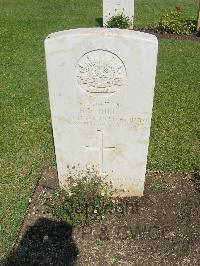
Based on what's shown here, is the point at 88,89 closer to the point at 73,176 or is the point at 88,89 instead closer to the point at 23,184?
the point at 73,176

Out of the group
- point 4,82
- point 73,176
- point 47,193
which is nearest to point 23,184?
point 47,193

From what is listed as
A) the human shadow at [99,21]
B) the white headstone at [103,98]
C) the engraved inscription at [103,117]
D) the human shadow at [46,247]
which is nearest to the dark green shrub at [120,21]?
the human shadow at [99,21]

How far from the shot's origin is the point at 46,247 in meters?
4.46

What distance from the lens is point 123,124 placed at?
179 inches

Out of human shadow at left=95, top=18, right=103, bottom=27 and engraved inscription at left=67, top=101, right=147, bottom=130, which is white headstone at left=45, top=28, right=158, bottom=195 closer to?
engraved inscription at left=67, top=101, right=147, bottom=130

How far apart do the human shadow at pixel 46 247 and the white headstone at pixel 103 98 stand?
2.14 feet

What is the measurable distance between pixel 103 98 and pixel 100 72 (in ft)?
1.03

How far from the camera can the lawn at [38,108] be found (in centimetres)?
565

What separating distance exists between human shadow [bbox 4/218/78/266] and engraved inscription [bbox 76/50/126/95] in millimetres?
Answer: 1685

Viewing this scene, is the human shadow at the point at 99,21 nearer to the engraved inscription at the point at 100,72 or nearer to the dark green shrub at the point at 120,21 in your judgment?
the dark green shrub at the point at 120,21

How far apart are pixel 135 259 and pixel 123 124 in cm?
150

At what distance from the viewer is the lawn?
18.5ft

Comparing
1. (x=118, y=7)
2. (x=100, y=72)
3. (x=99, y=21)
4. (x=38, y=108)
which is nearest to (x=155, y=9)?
(x=99, y=21)

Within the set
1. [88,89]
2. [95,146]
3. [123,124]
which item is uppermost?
[88,89]
